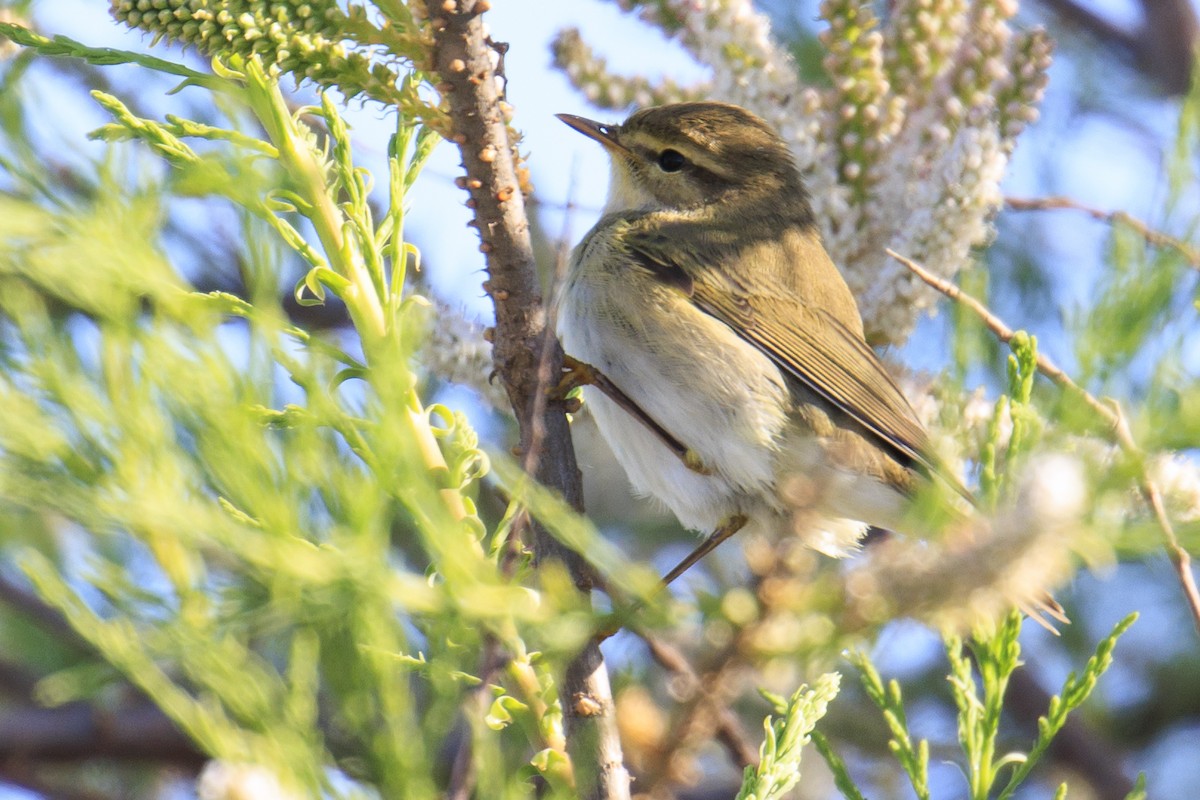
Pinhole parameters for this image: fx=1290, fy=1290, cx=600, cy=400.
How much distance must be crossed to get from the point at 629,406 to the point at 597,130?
3.44 ft

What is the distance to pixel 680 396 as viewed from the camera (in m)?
2.94

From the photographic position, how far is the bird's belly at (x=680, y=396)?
114 inches

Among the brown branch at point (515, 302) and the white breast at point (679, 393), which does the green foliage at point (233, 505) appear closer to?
the brown branch at point (515, 302)

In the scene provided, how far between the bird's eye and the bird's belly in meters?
0.65

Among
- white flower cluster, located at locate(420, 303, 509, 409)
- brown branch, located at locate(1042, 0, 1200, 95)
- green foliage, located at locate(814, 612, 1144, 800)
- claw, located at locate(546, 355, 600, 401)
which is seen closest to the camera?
green foliage, located at locate(814, 612, 1144, 800)

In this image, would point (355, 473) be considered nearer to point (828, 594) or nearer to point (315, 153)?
point (828, 594)

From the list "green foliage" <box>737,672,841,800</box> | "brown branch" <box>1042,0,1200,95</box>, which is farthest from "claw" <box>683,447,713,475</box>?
"brown branch" <box>1042,0,1200,95</box>

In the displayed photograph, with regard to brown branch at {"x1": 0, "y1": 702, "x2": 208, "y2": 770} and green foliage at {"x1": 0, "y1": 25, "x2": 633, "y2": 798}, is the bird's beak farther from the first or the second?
green foliage at {"x1": 0, "y1": 25, "x2": 633, "y2": 798}

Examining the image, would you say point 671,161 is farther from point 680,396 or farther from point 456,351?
point 456,351

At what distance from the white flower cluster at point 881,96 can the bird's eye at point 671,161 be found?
198mm

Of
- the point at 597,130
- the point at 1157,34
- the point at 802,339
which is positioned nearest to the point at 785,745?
the point at 802,339

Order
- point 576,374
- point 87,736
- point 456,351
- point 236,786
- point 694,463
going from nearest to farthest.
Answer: point 236,786 < point 456,351 < point 576,374 < point 694,463 < point 87,736

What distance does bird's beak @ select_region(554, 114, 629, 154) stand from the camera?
354cm

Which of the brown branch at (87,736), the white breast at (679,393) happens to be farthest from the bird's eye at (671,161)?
the brown branch at (87,736)
